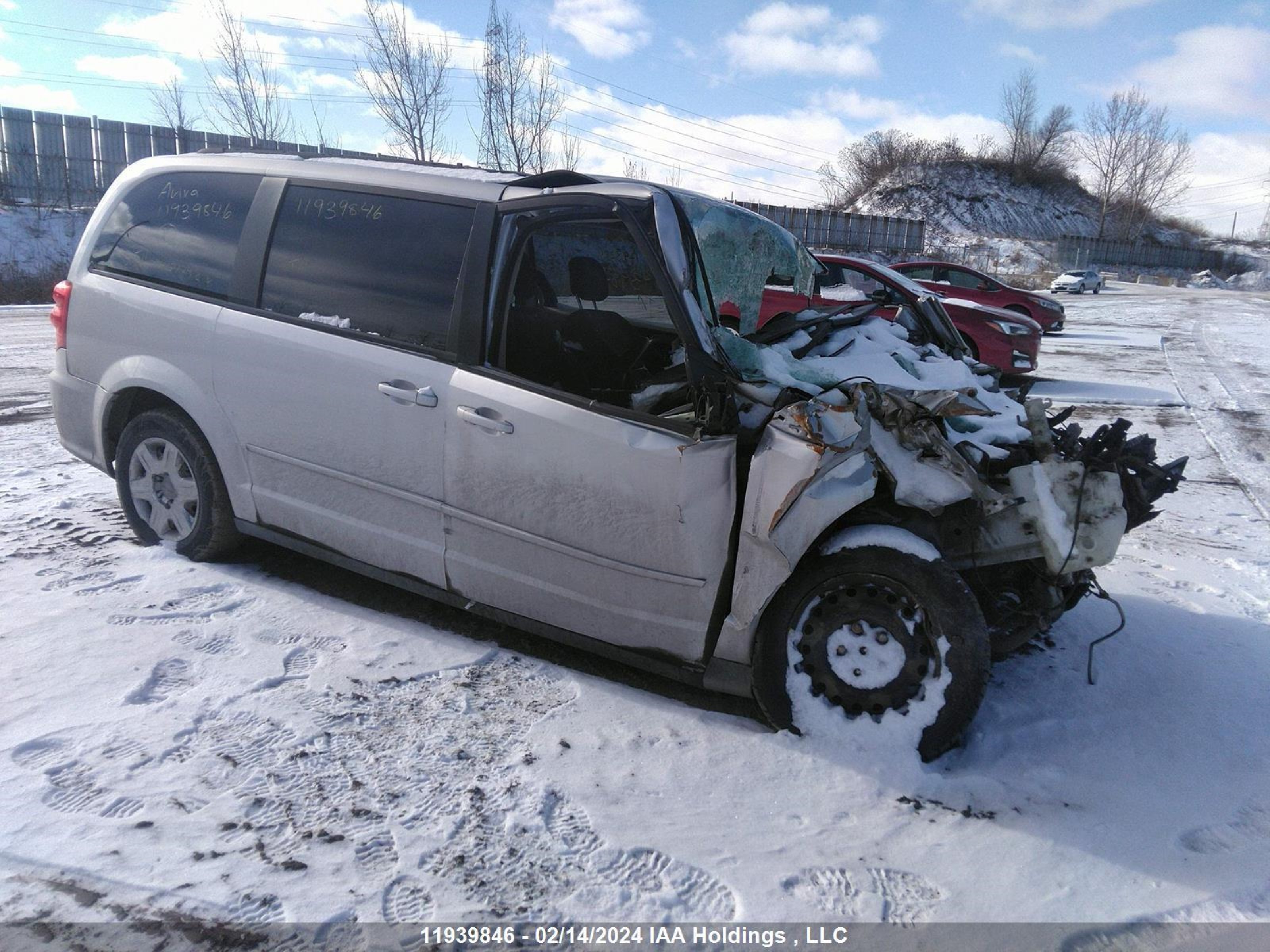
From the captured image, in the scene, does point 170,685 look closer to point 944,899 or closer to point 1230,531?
point 944,899

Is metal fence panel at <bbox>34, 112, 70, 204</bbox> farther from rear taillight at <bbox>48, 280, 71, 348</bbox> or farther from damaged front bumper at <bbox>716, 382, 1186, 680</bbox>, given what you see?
damaged front bumper at <bbox>716, 382, 1186, 680</bbox>

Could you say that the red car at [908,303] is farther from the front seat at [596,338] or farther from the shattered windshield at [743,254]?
the front seat at [596,338]

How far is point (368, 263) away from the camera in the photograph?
3.58 m

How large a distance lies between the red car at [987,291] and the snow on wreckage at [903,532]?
43.0 feet

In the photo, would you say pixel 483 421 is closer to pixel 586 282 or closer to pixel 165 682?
pixel 586 282

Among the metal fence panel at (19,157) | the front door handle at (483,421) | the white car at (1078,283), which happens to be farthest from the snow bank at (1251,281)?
the front door handle at (483,421)

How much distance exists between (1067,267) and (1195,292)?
808 inches

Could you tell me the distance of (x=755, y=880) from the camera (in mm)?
2326

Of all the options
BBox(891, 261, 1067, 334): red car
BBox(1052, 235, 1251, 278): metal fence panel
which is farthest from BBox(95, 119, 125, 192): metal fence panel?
BBox(1052, 235, 1251, 278): metal fence panel

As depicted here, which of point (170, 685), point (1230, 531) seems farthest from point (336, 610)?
point (1230, 531)

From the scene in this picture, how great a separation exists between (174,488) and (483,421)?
190cm

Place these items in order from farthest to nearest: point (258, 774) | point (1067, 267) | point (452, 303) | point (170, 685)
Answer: point (1067, 267), point (452, 303), point (170, 685), point (258, 774)

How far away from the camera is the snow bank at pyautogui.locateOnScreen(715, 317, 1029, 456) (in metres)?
3.19

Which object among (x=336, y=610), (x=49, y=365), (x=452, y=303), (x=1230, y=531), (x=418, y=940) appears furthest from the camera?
(x=49, y=365)
